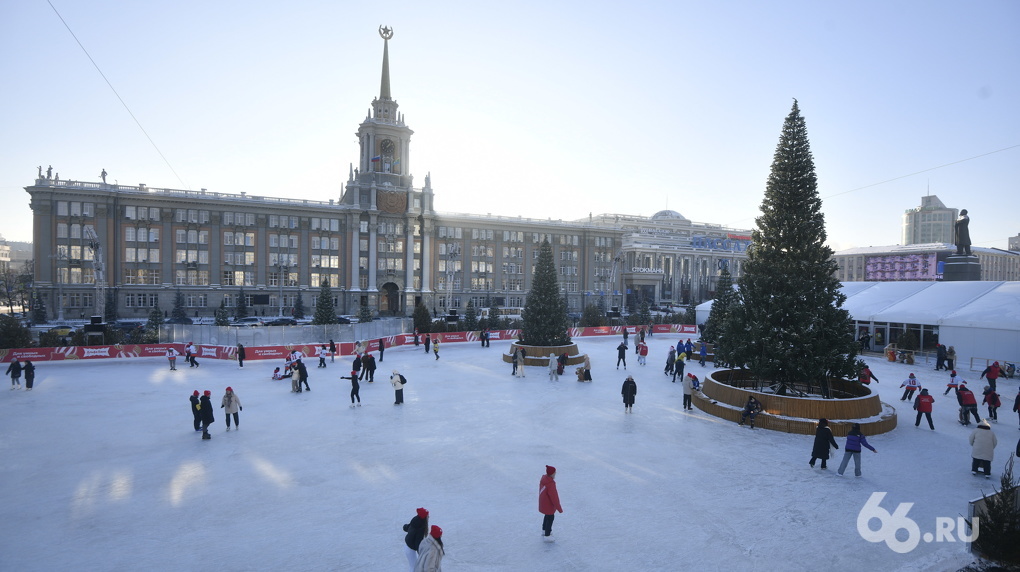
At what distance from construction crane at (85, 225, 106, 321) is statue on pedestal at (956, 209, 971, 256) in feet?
260

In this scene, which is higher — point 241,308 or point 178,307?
point 178,307

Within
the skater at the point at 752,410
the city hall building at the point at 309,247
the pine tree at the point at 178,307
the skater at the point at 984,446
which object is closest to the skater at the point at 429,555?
the skater at the point at 984,446

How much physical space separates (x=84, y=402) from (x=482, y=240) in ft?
217

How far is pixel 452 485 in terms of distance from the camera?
39.5 feet

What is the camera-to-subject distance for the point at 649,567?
861 cm

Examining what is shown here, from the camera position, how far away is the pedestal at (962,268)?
4259cm

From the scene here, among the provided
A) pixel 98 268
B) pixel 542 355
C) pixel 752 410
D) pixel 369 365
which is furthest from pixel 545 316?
pixel 98 268

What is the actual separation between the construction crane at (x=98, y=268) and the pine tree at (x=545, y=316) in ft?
144

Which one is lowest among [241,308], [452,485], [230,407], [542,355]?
[452,485]

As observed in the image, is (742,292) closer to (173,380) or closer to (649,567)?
(649,567)

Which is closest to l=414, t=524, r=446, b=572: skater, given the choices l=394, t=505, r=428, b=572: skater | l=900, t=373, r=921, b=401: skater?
l=394, t=505, r=428, b=572: skater

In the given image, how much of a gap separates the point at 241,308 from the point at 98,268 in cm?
1558

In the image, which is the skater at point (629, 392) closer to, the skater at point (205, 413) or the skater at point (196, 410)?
the skater at point (205, 413)

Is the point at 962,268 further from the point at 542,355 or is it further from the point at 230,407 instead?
the point at 230,407
